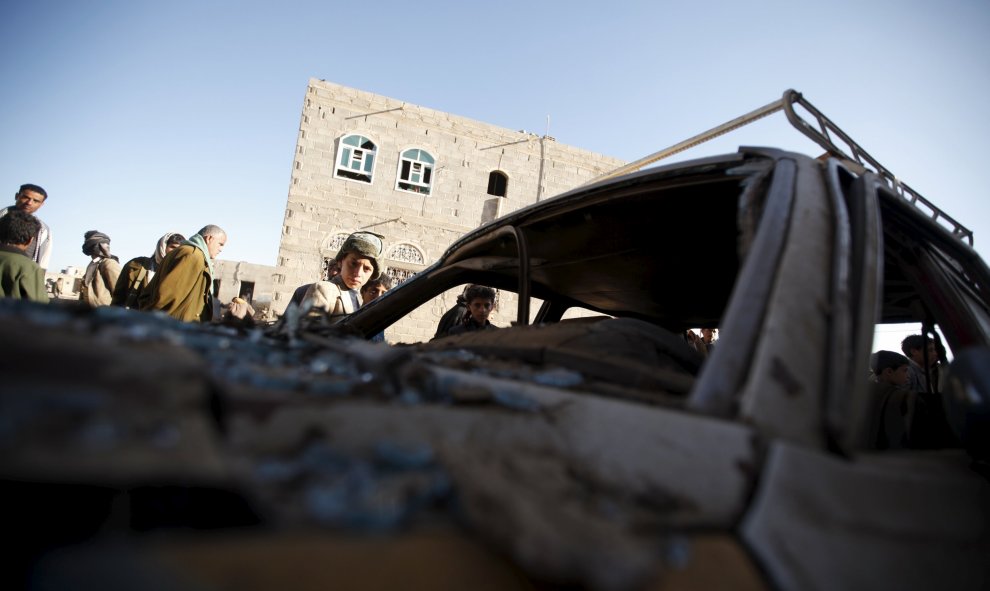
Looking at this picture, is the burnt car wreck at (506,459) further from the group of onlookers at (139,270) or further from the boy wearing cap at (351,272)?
the group of onlookers at (139,270)

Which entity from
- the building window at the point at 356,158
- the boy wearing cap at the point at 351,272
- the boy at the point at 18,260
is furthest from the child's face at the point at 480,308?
the building window at the point at 356,158

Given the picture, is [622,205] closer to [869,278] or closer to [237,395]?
[869,278]

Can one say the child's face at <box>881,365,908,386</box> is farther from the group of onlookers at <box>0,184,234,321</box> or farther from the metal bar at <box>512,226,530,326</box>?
the group of onlookers at <box>0,184,234,321</box>

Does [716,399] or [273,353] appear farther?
[273,353]

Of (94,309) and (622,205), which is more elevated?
(622,205)

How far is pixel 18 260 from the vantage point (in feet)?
12.9

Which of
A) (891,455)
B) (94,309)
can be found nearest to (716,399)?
(891,455)

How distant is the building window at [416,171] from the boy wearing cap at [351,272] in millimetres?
14465

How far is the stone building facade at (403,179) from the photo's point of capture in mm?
16766

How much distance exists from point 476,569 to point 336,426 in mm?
287

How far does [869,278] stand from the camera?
4.31ft

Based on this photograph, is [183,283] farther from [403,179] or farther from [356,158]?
[403,179]

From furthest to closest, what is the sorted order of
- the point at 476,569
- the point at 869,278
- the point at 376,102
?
the point at 376,102 < the point at 869,278 < the point at 476,569

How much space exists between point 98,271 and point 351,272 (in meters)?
3.23
